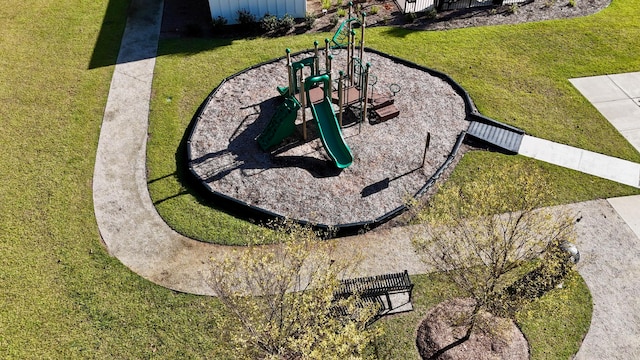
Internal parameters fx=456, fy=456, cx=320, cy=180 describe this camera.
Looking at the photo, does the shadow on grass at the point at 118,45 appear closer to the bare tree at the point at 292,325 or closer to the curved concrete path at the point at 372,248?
the curved concrete path at the point at 372,248

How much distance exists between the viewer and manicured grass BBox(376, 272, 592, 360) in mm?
11039

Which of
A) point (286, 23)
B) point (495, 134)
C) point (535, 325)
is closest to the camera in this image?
point (535, 325)

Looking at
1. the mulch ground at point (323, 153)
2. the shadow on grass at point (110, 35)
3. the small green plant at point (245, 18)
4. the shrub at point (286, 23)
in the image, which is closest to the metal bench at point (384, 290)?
the mulch ground at point (323, 153)

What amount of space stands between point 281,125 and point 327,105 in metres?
1.71

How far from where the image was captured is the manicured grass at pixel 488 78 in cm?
1479

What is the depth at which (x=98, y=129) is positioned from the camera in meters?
17.2

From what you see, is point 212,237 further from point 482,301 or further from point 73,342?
point 482,301

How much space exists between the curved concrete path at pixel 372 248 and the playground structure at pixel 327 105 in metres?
3.61

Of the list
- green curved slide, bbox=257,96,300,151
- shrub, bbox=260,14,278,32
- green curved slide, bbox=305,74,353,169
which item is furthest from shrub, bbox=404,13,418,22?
green curved slide, bbox=257,96,300,151

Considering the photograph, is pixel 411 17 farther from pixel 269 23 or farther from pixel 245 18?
pixel 245 18

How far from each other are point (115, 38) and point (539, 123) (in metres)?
19.3

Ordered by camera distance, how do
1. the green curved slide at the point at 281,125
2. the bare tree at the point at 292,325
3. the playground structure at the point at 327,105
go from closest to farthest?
the bare tree at the point at 292,325 → the playground structure at the point at 327,105 → the green curved slide at the point at 281,125

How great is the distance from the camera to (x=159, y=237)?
13.6m

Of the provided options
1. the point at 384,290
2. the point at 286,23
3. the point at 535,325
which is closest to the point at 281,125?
the point at 384,290
